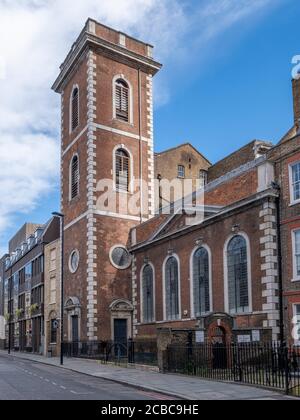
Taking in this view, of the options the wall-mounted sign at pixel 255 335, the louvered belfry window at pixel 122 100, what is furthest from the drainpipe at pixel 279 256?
the louvered belfry window at pixel 122 100

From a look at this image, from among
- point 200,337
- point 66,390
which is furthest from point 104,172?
point 66,390

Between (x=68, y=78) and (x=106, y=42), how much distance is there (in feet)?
16.8

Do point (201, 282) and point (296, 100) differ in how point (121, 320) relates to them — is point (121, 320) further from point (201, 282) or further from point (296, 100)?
point (296, 100)

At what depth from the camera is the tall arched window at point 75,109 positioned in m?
41.3

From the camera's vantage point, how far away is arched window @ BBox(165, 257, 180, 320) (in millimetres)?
31703

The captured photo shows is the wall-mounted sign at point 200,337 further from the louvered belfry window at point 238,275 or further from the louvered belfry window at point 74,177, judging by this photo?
the louvered belfry window at point 74,177

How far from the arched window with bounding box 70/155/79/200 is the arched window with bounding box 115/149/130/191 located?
3.16 meters

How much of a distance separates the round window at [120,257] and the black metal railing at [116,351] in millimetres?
5309

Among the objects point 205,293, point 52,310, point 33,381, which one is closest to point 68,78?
point 52,310

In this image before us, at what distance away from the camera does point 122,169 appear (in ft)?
130

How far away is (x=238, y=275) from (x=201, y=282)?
3592 millimetres

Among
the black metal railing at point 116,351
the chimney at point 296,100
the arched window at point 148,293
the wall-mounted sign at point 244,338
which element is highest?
the chimney at point 296,100

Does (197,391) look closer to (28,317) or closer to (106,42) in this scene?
(106,42)

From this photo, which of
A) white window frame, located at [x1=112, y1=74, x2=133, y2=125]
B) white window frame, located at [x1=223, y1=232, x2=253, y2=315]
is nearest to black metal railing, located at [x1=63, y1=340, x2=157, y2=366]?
white window frame, located at [x1=223, y1=232, x2=253, y2=315]
